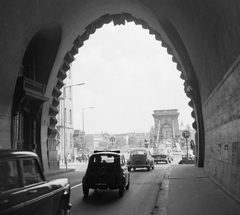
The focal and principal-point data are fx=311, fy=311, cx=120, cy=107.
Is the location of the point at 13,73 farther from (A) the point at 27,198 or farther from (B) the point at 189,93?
(A) the point at 27,198

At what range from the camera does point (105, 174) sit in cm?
1077

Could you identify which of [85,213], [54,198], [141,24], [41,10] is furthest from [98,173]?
[141,24]

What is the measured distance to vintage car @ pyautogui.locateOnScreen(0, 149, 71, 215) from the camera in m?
3.96

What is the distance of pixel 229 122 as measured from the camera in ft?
29.2

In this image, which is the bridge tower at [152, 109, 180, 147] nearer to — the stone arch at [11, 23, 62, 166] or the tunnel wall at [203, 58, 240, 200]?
the stone arch at [11, 23, 62, 166]

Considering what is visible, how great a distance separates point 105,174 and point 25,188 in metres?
6.50

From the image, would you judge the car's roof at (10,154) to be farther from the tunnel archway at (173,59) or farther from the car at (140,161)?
the car at (140,161)

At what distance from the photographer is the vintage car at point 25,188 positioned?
3.96m

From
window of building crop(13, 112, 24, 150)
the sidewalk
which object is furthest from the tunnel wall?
window of building crop(13, 112, 24, 150)

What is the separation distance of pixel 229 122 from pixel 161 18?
432 inches

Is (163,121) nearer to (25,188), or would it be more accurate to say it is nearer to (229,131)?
(229,131)

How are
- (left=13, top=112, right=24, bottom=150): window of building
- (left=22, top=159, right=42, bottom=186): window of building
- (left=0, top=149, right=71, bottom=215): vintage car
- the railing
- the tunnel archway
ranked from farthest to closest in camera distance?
(left=13, top=112, right=24, bottom=150): window of building, the tunnel archway, the railing, (left=22, top=159, right=42, bottom=186): window of building, (left=0, top=149, right=71, bottom=215): vintage car

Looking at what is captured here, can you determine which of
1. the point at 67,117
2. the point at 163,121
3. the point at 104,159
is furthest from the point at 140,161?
the point at 163,121

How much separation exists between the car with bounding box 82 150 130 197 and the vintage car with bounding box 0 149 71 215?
5.14m
